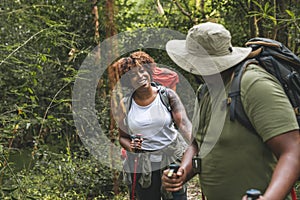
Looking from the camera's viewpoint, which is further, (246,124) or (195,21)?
(195,21)

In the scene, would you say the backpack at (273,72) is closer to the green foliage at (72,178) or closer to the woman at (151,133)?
the woman at (151,133)

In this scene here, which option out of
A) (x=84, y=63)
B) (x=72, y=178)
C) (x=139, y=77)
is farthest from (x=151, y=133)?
(x=84, y=63)

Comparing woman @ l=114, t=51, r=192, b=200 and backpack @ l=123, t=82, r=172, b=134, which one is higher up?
backpack @ l=123, t=82, r=172, b=134

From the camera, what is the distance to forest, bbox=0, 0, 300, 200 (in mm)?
6848

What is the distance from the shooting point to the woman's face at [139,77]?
14.7ft

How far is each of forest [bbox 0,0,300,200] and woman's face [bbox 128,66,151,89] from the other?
62.1 inches

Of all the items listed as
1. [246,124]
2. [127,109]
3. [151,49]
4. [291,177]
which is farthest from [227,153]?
[151,49]

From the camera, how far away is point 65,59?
29.1 feet

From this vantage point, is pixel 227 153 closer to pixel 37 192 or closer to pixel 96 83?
pixel 37 192

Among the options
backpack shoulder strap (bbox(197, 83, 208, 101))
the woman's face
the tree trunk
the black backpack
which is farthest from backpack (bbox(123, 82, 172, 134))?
the tree trunk

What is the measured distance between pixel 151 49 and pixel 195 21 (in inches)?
46.6

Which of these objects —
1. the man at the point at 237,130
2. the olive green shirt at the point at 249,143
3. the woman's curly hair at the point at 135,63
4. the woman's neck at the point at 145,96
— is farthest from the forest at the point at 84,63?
the olive green shirt at the point at 249,143

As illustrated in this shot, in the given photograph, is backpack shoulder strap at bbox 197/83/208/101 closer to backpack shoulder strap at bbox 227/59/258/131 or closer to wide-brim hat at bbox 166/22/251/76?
wide-brim hat at bbox 166/22/251/76

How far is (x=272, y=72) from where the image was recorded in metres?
2.19
